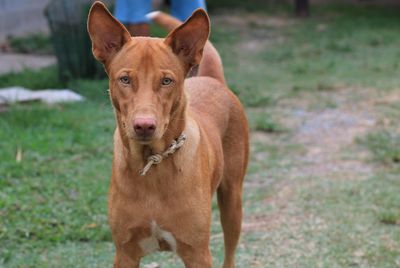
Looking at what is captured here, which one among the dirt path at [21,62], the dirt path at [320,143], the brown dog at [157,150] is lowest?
the dirt path at [21,62]

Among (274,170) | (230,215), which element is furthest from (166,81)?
(274,170)

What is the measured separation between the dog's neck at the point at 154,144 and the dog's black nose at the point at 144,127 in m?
0.33

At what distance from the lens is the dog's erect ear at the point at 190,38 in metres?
3.55

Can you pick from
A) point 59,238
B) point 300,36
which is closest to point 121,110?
point 59,238

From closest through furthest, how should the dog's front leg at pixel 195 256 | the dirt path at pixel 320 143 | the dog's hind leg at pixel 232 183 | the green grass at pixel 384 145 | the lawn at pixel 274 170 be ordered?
1. the dog's front leg at pixel 195 256
2. the dog's hind leg at pixel 232 183
3. the lawn at pixel 274 170
4. the dirt path at pixel 320 143
5. the green grass at pixel 384 145

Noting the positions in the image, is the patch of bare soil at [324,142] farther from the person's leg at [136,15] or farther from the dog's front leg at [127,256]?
the dog's front leg at [127,256]

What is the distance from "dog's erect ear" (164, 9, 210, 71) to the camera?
3547mm

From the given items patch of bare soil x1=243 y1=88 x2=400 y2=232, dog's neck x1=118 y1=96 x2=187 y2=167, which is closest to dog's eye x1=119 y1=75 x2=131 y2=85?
dog's neck x1=118 y1=96 x2=187 y2=167

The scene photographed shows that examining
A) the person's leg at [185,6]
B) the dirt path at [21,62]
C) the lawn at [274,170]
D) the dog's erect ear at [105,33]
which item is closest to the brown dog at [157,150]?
the dog's erect ear at [105,33]

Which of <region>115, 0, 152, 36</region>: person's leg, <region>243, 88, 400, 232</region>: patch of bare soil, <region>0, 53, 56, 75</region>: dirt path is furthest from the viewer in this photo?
<region>0, 53, 56, 75</region>: dirt path

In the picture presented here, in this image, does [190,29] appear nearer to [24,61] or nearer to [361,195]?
[361,195]

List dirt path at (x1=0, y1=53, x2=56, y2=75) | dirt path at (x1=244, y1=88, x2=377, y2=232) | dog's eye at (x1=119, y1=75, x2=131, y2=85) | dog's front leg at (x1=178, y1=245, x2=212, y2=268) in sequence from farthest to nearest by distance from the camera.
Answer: dirt path at (x1=0, y1=53, x2=56, y2=75) → dirt path at (x1=244, y1=88, x2=377, y2=232) → dog's front leg at (x1=178, y1=245, x2=212, y2=268) → dog's eye at (x1=119, y1=75, x2=131, y2=85)

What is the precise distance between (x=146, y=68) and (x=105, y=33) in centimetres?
32

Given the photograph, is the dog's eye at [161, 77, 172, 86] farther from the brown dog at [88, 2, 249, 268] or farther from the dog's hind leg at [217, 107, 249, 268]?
the dog's hind leg at [217, 107, 249, 268]
